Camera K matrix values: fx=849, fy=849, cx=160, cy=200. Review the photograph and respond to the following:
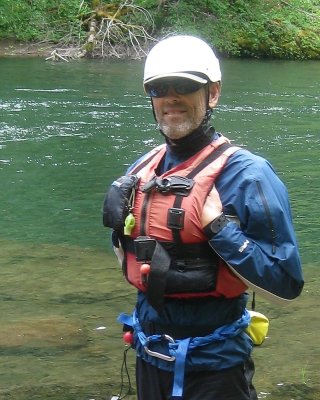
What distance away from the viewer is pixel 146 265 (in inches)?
99.5

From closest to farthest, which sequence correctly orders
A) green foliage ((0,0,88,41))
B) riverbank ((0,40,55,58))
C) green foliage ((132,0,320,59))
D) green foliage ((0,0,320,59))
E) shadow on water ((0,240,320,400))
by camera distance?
shadow on water ((0,240,320,400)) → riverbank ((0,40,55,58)) → green foliage ((0,0,88,41)) → green foliage ((0,0,320,59)) → green foliage ((132,0,320,59))

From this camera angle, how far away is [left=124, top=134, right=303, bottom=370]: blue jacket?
95.5 inches

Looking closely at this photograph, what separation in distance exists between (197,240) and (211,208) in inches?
4.2

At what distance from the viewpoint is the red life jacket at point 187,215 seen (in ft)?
8.14

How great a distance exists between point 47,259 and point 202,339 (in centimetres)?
482

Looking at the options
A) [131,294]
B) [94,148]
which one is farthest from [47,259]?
[94,148]

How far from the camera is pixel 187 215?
8.11 ft

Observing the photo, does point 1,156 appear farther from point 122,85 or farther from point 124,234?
point 124,234

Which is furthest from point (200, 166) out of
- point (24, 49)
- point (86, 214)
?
point (24, 49)

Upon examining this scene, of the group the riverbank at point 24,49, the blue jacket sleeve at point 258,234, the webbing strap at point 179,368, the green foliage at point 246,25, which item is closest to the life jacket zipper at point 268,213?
the blue jacket sleeve at point 258,234

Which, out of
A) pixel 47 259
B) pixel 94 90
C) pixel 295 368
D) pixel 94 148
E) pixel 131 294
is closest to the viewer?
pixel 295 368

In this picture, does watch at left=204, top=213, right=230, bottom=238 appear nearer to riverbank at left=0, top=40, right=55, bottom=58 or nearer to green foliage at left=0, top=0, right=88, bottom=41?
riverbank at left=0, top=40, right=55, bottom=58

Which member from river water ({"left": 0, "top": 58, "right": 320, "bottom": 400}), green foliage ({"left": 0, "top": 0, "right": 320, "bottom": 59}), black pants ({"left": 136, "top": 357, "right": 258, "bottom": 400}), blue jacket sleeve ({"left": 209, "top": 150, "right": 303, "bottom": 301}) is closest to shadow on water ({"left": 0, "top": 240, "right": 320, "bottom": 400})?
river water ({"left": 0, "top": 58, "right": 320, "bottom": 400})

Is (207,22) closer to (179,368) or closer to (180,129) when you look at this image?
(180,129)
